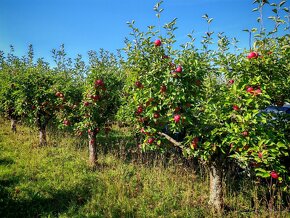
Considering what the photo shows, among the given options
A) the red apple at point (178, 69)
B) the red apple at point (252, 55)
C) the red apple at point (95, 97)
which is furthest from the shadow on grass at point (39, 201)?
the red apple at point (252, 55)

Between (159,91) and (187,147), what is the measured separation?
64.2 inches

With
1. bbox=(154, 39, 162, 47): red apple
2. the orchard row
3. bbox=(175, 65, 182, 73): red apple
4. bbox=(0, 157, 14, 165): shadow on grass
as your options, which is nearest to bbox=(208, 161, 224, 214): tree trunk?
the orchard row

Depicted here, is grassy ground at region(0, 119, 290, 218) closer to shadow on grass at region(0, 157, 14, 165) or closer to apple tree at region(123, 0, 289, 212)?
shadow on grass at region(0, 157, 14, 165)

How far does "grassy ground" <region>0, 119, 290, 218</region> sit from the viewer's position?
528 cm

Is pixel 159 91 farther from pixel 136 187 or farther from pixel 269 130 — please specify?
pixel 136 187

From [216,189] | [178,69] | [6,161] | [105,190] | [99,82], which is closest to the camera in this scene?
[178,69]

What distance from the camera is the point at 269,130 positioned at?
4.51 metres

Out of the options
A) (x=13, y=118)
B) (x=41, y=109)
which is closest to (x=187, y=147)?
(x=41, y=109)

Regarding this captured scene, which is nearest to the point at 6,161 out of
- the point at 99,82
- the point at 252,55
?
the point at 99,82

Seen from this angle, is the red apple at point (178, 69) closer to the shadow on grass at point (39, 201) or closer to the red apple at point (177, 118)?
the red apple at point (177, 118)

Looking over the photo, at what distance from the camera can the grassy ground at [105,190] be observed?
5277mm

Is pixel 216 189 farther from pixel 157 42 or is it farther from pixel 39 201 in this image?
pixel 39 201

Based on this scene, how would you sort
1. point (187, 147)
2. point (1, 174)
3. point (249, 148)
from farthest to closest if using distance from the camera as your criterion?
point (1, 174) < point (187, 147) < point (249, 148)

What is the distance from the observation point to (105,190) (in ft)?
20.4
